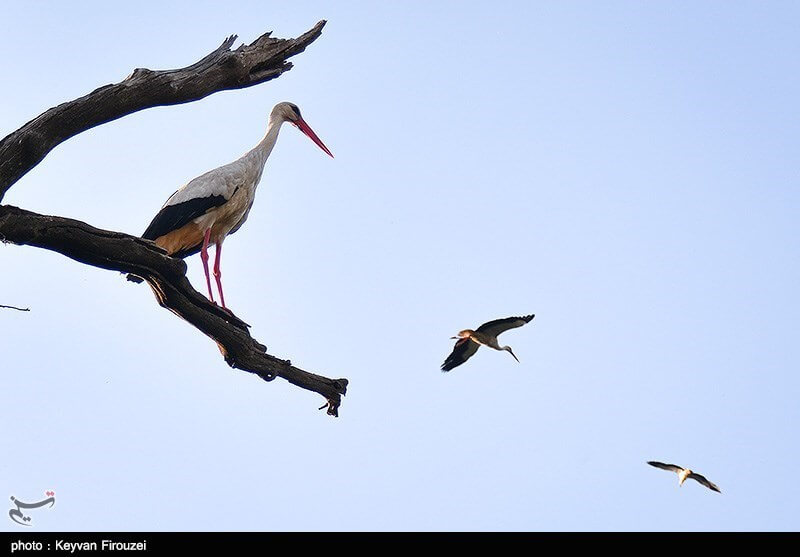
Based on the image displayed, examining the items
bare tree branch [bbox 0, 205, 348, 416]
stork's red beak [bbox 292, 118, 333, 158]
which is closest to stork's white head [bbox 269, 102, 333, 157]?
stork's red beak [bbox 292, 118, 333, 158]

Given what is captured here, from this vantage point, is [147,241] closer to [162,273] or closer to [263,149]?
[162,273]

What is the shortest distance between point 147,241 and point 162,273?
8.2 inches

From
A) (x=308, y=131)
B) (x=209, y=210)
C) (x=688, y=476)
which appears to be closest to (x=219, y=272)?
(x=209, y=210)

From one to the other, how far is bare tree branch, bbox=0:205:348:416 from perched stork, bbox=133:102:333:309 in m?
2.06

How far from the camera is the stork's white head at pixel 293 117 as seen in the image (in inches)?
413

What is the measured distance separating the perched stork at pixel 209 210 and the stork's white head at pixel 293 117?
0.82 m

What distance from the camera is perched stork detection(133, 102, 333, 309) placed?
8.58m

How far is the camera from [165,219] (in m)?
8.54

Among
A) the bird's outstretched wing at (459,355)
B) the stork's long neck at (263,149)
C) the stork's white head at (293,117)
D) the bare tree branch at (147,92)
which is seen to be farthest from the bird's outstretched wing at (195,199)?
the bird's outstretched wing at (459,355)

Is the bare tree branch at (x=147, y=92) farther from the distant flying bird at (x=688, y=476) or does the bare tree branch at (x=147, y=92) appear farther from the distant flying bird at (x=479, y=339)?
the distant flying bird at (x=688, y=476)

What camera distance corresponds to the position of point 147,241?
20.1 ft
